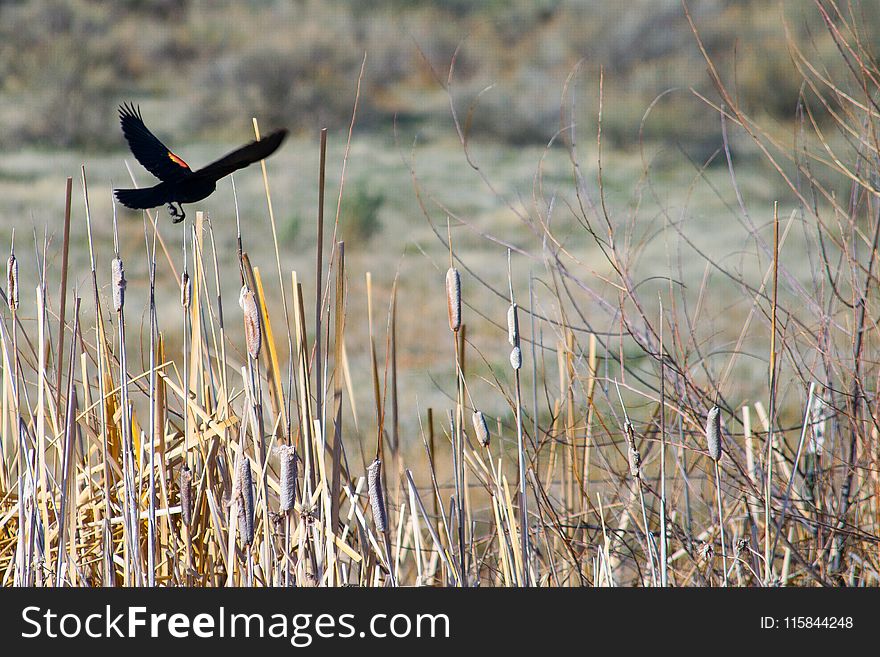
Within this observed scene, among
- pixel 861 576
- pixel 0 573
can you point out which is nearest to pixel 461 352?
pixel 861 576

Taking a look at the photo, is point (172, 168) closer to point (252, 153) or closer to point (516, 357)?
point (252, 153)

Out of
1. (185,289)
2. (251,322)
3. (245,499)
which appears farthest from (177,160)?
(245,499)

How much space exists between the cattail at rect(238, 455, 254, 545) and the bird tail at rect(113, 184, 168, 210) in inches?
9.0

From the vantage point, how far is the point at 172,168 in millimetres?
731

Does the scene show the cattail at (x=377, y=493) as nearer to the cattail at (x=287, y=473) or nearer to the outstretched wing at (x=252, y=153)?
the cattail at (x=287, y=473)

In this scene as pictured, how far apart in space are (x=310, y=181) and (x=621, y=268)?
8.92 ft

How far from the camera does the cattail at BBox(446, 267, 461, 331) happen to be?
61 centimetres

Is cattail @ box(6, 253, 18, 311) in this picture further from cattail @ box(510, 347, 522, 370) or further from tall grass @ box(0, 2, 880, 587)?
cattail @ box(510, 347, 522, 370)

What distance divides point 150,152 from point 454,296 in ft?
1.17

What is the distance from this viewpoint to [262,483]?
727mm

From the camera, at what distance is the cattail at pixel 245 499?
60 centimetres

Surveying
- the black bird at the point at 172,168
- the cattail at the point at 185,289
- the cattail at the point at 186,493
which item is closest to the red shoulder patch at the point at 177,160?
the black bird at the point at 172,168

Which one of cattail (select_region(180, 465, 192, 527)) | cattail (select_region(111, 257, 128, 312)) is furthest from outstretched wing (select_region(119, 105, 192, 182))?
cattail (select_region(180, 465, 192, 527))

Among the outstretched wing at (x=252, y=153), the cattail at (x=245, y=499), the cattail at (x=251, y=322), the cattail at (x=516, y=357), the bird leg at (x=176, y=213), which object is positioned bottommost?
the cattail at (x=245, y=499)
